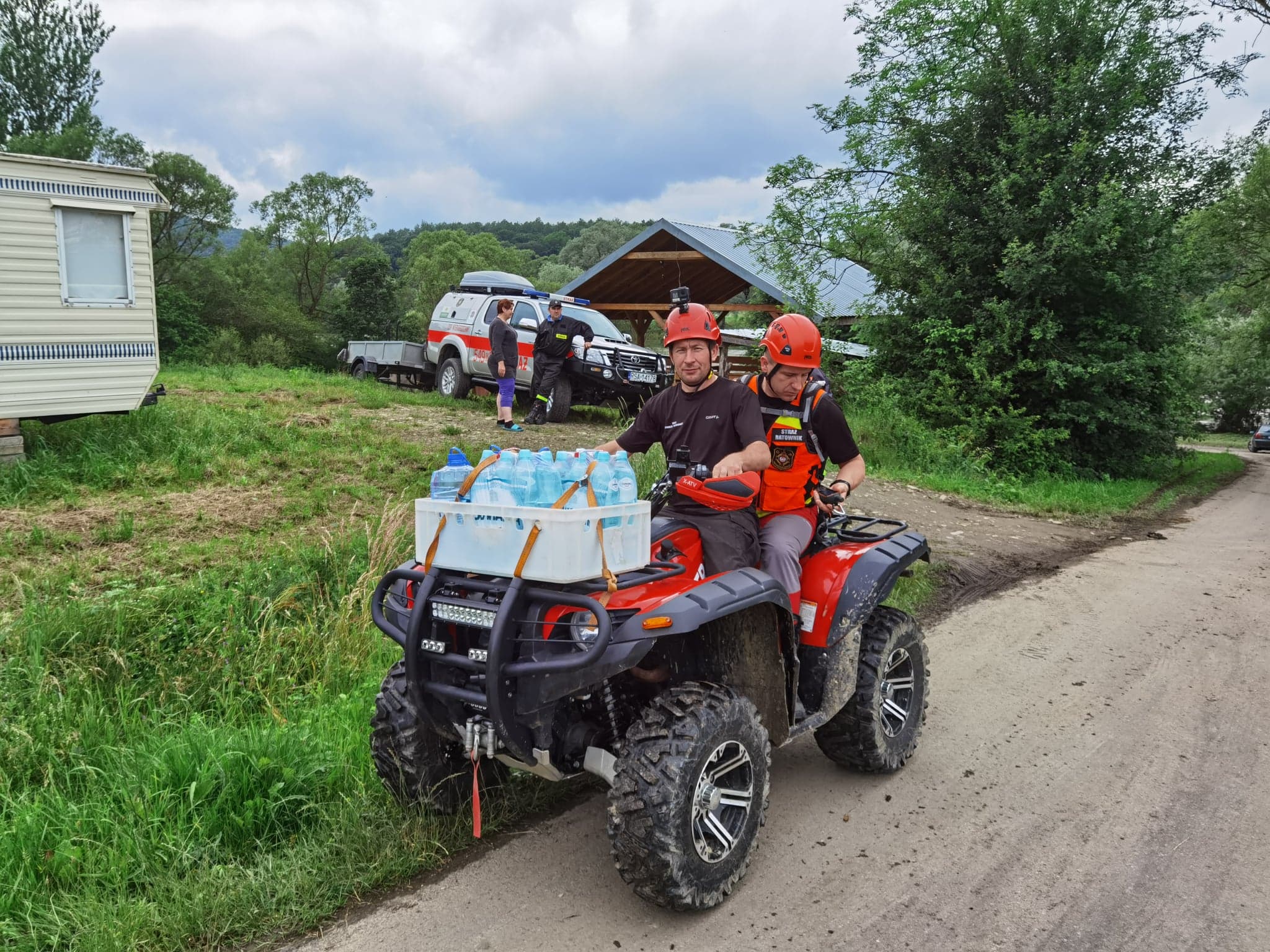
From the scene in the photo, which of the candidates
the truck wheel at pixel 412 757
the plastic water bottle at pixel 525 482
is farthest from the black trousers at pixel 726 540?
the truck wheel at pixel 412 757

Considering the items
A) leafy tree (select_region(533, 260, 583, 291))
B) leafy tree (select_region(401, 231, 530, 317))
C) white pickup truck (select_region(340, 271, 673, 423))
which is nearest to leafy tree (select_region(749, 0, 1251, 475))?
white pickup truck (select_region(340, 271, 673, 423))

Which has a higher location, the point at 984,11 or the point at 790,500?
the point at 984,11

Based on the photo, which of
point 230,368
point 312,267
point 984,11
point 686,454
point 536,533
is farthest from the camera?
point 312,267

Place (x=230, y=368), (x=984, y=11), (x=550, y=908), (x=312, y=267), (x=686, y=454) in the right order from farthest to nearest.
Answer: (x=312, y=267) → (x=230, y=368) → (x=984, y=11) → (x=686, y=454) → (x=550, y=908)

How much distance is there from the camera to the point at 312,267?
2162 inches

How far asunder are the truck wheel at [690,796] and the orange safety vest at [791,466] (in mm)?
1279

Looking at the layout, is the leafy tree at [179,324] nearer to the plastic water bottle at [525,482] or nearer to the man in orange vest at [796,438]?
the man in orange vest at [796,438]

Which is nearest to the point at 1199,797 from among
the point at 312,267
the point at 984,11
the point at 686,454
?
the point at 686,454

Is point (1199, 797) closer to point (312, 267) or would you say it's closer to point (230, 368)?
point (230, 368)

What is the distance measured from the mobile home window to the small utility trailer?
7.35 m

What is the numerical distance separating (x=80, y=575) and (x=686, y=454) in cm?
517

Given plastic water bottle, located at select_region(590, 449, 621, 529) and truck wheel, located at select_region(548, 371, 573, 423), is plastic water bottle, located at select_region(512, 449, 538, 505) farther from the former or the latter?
truck wheel, located at select_region(548, 371, 573, 423)

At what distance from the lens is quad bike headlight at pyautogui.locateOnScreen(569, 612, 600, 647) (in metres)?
3.12

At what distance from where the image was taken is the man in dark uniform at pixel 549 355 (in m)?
14.6
